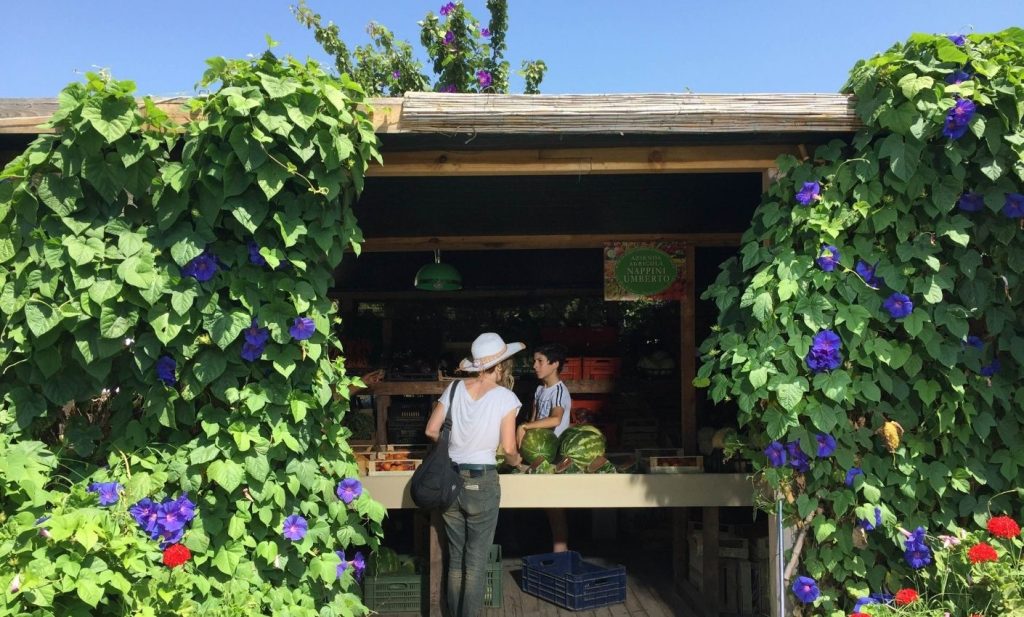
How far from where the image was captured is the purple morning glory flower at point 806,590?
11.5 ft

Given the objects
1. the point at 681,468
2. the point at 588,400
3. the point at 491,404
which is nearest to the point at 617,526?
the point at 588,400

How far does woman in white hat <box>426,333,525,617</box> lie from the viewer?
4.20m

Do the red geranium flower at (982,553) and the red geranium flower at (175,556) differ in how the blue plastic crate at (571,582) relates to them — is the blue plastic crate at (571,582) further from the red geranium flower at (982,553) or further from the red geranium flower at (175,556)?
the red geranium flower at (175,556)

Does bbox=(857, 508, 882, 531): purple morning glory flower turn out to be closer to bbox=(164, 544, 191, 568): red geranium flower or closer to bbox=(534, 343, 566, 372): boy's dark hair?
bbox=(534, 343, 566, 372): boy's dark hair

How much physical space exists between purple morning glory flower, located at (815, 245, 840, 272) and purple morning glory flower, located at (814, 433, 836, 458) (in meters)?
0.75

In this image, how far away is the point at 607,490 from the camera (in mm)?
4715

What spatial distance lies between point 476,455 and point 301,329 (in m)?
1.34

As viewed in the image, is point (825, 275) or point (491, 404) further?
point (491, 404)

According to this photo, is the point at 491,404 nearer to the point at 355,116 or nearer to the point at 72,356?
the point at 355,116

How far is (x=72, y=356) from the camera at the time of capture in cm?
324

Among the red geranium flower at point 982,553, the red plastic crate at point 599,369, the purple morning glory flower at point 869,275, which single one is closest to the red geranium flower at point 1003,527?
the red geranium flower at point 982,553

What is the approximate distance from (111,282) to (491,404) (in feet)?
6.44

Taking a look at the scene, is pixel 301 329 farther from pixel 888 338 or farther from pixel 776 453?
pixel 888 338

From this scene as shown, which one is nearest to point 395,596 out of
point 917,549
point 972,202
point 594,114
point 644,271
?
point 644,271
